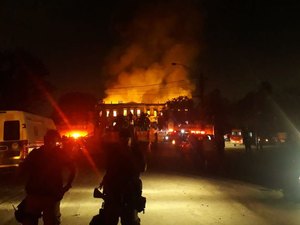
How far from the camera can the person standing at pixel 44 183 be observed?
221 inches

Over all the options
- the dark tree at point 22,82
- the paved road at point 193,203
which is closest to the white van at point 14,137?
the paved road at point 193,203

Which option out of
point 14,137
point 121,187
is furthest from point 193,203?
point 14,137

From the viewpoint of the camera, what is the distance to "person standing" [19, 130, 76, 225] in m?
5.60

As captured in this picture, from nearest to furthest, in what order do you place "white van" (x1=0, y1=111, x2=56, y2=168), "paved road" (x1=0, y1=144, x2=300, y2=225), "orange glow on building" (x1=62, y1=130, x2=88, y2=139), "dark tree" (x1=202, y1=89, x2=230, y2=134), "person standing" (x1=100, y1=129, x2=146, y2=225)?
1. "person standing" (x1=100, y1=129, x2=146, y2=225)
2. "paved road" (x1=0, y1=144, x2=300, y2=225)
3. "white van" (x1=0, y1=111, x2=56, y2=168)
4. "orange glow on building" (x1=62, y1=130, x2=88, y2=139)
5. "dark tree" (x1=202, y1=89, x2=230, y2=134)

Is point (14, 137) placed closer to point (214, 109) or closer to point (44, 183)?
point (44, 183)

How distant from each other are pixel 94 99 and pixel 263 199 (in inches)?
3638

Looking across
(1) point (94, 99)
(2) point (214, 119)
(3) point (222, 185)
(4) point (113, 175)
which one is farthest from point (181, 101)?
(4) point (113, 175)

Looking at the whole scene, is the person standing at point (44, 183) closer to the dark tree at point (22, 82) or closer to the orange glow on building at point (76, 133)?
the orange glow on building at point (76, 133)

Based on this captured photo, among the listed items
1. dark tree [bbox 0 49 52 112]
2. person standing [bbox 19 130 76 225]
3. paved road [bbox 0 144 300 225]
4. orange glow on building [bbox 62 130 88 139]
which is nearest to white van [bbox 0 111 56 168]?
paved road [bbox 0 144 300 225]

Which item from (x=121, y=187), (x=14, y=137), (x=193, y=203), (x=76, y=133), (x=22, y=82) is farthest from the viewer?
(x=22, y=82)

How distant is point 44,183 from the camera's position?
565cm

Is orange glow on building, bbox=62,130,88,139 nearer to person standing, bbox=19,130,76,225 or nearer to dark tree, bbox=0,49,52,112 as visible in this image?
dark tree, bbox=0,49,52,112

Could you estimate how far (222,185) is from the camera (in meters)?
15.1

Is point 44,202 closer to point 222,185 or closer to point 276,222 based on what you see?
point 276,222
